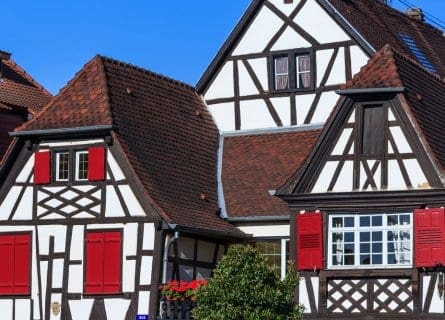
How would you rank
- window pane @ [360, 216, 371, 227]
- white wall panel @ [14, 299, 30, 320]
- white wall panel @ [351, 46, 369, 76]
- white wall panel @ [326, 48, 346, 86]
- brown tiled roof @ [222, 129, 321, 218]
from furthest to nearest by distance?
white wall panel @ [326, 48, 346, 86], white wall panel @ [351, 46, 369, 76], brown tiled roof @ [222, 129, 321, 218], white wall panel @ [14, 299, 30, 320], window pane @ [360, 216, 371, 227]

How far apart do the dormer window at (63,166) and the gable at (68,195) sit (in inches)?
2.2

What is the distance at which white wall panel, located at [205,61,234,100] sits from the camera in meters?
40.0

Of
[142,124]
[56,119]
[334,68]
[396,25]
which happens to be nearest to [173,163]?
[142,124]

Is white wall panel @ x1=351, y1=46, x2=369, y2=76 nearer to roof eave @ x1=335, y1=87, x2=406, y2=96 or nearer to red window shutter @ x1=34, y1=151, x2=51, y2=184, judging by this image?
roof eave @ x1=335, y1=87, x2=406, y2=96

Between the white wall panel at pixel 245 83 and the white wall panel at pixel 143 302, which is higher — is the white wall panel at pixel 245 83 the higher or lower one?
the higher one

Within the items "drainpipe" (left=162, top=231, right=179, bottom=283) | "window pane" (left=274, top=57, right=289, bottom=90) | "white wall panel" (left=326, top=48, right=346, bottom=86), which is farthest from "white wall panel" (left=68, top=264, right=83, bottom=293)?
"white wall panel" (left=326, top=48, right=346, bottom=86)

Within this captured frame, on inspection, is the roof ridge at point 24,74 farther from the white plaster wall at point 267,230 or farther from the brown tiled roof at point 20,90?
the white plaster wall at point 267,230

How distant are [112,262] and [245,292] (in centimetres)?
578

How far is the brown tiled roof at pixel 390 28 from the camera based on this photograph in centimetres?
3953

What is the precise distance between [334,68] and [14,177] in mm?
10298

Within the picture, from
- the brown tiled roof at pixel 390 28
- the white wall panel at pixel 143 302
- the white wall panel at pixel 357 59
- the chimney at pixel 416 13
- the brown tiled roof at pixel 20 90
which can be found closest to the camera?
the white wall panel at pixel 143 302

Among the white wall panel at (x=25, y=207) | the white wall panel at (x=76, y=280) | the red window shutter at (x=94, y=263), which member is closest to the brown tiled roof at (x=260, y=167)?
the red window shutter at (x=94, y=263)

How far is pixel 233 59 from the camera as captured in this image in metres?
40.1

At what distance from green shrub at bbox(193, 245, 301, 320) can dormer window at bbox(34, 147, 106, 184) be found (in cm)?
626
